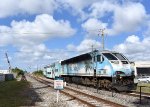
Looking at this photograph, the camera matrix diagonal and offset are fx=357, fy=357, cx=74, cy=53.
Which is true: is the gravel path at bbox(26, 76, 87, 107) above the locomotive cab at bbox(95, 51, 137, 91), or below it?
below

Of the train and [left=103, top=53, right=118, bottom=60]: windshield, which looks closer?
the train

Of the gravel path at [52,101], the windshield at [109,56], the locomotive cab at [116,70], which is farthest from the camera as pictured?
the windshield at [109,56]

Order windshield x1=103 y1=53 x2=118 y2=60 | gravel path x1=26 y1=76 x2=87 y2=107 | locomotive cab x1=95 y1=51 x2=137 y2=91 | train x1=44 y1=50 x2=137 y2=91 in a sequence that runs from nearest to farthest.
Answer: gravel path x1=26 y1=76 x2=87 y2=107 < locomotive cab x1=95 y1=51 x2=137 y2=91 < train x1=44 y1=50 x2=137 y2=91 < windshield x1=103 y1=53 x2=118 y2=60

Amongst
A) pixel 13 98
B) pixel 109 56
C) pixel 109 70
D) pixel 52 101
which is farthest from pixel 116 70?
pixel 13 98

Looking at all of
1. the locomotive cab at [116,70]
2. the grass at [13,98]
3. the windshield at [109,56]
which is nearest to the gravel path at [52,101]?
the grass at [13,98]

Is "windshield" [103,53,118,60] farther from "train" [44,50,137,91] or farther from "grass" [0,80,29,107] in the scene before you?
"grass" [0,80,29,107]

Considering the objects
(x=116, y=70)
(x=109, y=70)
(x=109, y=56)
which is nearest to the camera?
(x=116, y=70)

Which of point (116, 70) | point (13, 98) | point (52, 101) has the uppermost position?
point (116, 70)

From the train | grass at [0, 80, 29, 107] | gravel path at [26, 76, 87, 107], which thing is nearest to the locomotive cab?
the train

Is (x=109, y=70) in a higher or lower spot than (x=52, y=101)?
higher

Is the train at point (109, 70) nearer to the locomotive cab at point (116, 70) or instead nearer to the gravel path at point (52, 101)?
the locomotive cab at point (116, 70)

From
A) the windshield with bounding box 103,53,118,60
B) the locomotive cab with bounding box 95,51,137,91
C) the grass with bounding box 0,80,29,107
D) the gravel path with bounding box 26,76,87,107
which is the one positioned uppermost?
the windshield with bounding box 103,53,118,60

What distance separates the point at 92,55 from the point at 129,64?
518cm

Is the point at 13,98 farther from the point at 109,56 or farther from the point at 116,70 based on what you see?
the point at 109,56
